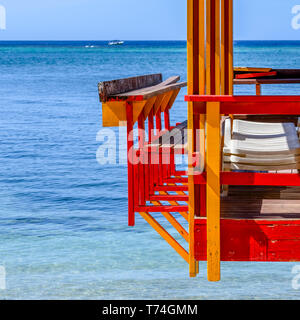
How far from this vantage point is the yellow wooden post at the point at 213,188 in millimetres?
4629

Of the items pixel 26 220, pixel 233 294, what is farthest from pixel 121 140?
pixel 233 294

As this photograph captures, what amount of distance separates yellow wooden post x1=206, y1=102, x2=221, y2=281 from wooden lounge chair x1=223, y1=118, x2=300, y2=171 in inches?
17.2

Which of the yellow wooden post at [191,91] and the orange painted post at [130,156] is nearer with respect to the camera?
the yellow wooden post at [191,91]

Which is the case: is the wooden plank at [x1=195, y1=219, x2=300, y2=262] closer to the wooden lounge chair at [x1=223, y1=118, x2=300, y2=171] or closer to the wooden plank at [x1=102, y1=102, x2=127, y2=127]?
the wooden lounge chair at [x1=223, y1=118, x2=300, y2=171]

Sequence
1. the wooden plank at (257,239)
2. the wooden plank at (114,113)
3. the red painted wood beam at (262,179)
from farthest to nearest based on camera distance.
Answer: the wooden plank at (114,113), the wooden plank at (257,239), the red painted wood beam at (262,179)

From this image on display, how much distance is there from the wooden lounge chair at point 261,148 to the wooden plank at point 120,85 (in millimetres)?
847

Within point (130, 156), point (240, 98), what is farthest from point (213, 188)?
point (130, 156)

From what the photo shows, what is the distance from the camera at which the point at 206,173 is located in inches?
191

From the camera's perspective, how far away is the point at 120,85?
552 cm

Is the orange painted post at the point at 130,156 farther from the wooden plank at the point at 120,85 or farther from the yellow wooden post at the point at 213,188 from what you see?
the yellow wooden post at the point at 213,188

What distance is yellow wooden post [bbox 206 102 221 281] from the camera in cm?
463

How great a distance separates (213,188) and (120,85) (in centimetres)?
119

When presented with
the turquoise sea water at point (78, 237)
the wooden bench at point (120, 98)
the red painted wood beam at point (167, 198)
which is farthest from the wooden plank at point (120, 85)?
the turquoise sea water at point (78, 237)

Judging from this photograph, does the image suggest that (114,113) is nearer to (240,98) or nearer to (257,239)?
(240,98)
